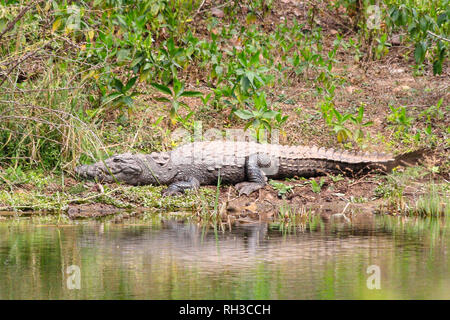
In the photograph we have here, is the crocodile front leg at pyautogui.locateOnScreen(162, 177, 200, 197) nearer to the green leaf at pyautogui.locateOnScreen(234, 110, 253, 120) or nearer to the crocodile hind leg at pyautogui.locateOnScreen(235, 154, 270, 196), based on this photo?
the crocodile hind leg at pyautogui.locateOnScreen(235, 154, 270, 196)

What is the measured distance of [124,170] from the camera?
8.17 metres

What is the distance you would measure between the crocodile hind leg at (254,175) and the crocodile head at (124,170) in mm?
1022

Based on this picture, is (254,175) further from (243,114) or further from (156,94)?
(156,94)

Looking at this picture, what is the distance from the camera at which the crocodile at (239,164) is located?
820 cm

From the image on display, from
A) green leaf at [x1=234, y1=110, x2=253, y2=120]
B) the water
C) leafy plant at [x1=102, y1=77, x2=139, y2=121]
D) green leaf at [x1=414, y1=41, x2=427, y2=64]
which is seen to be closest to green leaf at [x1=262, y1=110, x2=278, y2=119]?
green leaf at [x1=234, y1=110, x2=253, y2=120]

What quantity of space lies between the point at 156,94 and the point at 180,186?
2812 mm

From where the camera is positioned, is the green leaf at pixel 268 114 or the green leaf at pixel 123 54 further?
the green leaf at pixel 268 114

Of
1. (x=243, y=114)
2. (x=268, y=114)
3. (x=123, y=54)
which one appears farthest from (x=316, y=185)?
(x=123, y=54)

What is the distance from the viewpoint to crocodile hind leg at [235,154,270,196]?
7.93 metres

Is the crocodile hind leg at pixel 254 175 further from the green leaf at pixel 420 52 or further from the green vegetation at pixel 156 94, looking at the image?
the green leaf at pixel 420 52

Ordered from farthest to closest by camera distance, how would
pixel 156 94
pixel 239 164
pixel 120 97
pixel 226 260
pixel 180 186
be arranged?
pixel 156 94 → pixel 120 97 → pixel 239 164 → pixel 180 186 → pixel 226 260

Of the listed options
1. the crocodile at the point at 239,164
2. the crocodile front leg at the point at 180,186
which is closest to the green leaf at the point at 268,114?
the crocodile at the point at 239,164
